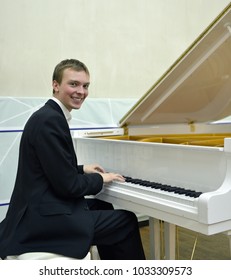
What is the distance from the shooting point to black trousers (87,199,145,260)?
1.68m

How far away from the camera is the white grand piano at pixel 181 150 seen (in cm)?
143

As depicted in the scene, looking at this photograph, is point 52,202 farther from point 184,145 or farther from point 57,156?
point 184,145

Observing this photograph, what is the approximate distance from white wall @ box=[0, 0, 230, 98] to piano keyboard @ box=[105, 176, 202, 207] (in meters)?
1.62

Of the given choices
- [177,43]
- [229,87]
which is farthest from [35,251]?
[177,43]

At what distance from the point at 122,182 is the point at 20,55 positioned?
1739 millimetres

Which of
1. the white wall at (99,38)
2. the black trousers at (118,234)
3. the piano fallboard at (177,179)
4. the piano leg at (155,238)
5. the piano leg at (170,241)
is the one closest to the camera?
the piano fallboard at (177,179)

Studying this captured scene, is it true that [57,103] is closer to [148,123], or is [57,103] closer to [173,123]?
[148,123]

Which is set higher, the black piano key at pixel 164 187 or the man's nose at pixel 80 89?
the man's nose at pixel 80 89

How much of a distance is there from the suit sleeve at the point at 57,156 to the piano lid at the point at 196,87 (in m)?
0.72

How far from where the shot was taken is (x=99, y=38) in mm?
3418

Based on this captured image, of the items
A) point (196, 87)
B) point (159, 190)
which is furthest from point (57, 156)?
point (196, 87)

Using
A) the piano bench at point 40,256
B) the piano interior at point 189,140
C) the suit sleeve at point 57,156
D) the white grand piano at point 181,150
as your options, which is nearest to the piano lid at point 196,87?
the white grand piano at point 181,150

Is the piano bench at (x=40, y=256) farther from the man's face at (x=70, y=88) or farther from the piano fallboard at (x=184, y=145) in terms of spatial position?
the man's face at (x=70, y=88)

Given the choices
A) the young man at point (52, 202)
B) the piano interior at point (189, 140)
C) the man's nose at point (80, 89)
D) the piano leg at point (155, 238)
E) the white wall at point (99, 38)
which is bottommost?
the piano leg at point (155, 238)
